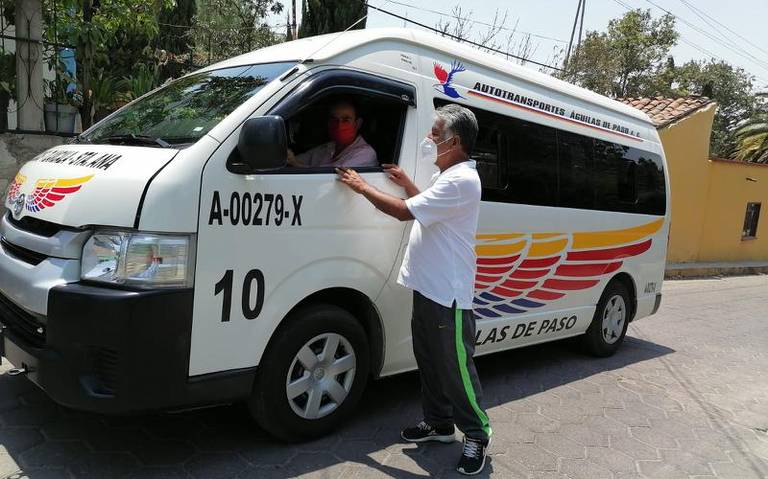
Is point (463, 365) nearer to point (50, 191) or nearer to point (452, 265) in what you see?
point (452, 265)

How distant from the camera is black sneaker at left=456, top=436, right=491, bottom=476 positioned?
10.8ft

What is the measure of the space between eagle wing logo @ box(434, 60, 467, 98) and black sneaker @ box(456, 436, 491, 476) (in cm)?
222

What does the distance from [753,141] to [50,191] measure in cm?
2736

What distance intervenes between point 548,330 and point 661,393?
1.08 meters

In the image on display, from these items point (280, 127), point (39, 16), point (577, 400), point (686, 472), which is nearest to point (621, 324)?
point (577, 400)

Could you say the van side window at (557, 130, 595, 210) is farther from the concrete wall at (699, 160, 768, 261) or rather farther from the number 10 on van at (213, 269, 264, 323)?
the concrete wall at (699, 160, 768, 261)

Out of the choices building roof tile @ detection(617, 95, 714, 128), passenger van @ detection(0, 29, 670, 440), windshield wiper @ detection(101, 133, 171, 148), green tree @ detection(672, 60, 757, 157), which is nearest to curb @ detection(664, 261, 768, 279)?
building roof tile @ detection(617, 95, 714, 128)

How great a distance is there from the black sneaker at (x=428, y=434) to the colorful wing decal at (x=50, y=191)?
2295 millimetres

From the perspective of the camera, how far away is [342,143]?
3730 mm

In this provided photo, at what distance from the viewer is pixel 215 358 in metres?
2.93

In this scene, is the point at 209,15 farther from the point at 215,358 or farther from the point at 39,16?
the point at 215,358

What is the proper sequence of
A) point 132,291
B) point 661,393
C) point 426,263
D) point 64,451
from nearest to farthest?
1. point 132,291
2. point 64,451
3. point 426,263
4. point 661,393

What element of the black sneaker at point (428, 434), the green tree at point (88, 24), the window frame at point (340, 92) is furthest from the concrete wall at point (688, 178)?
the black sneaker at point (428, 434)

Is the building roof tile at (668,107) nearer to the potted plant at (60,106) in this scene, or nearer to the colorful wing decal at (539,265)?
the colorful wing decal at (539,265)
